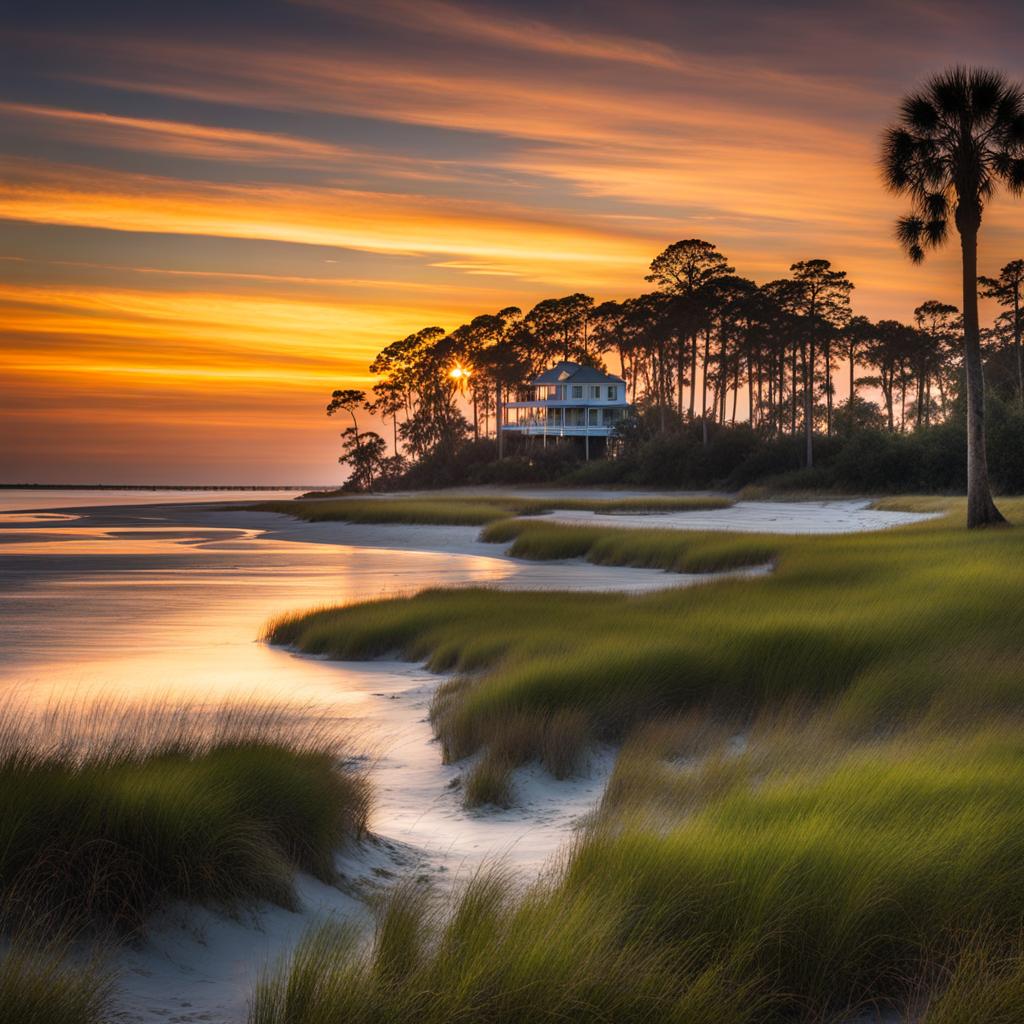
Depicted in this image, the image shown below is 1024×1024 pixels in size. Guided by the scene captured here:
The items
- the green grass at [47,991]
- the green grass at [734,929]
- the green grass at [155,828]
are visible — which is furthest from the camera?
the green grass at [155,828]

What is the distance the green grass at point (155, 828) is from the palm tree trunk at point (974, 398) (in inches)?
1103

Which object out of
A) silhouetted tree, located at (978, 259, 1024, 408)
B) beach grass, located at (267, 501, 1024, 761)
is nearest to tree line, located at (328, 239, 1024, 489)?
silhouetted tree, located at (978, 259, 1024, 408)

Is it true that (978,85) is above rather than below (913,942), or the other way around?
above

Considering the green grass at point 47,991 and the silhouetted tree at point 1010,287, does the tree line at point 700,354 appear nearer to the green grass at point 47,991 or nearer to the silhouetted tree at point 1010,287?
the silhouetted tree at point 1010,287

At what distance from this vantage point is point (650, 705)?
444 inches

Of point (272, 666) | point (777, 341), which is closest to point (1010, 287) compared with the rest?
point (777, 341)

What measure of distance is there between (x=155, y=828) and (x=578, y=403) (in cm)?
10498

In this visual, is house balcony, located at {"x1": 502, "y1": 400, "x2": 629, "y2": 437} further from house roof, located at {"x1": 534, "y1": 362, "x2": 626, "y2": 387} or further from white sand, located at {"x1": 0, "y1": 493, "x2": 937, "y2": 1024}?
white sand, located at {"x1": 0, "y1": 493, "x2": 937, "y2": 1024}

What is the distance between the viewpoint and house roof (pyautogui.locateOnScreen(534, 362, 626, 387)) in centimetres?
11169

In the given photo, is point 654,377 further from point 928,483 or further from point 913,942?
point 913,942

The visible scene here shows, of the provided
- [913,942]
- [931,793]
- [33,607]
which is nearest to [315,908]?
[913,942]

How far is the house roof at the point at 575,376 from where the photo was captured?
366 ft

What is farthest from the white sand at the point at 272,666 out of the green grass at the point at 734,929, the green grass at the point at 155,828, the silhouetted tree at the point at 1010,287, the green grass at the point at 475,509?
the silhouetted tree at the point at 1010,287

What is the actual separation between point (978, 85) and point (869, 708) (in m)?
27.2
